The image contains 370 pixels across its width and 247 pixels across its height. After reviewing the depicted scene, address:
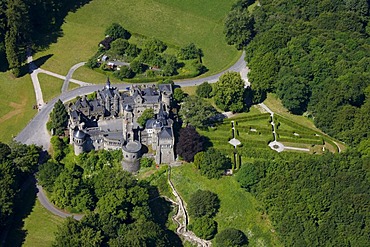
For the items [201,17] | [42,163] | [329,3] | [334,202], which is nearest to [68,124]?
[42,163]

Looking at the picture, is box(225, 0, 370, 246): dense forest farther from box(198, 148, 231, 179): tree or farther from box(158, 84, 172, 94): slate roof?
box(158, 84, 172, 94): slate roof

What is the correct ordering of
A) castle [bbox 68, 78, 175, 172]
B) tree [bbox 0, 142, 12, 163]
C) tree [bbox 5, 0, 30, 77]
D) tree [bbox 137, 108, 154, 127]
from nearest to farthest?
tree [bbox 0, 142, 12, 163], castle [bbox 68, 78, 175, 172], tree [bbox 137, 108, 154, 127], tree [bbox 5, 0, 30, 77]

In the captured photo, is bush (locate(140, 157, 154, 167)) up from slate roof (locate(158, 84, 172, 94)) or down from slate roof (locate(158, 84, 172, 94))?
down

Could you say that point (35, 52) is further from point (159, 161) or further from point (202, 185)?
point (202, 185)

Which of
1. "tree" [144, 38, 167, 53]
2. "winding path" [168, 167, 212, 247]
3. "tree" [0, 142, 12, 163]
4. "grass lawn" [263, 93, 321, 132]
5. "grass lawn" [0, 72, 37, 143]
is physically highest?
"tree" [0, 142, 12, 163]


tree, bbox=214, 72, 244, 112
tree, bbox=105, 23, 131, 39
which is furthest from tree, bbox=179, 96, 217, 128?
tree, bbox=105, 23, 131, 39

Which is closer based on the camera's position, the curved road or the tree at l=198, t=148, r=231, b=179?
the tree at l=198, t=148, r=231, b=179

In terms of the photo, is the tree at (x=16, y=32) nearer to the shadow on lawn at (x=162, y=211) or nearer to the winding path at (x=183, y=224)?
the shadow on lawn at (x=162, y=211)

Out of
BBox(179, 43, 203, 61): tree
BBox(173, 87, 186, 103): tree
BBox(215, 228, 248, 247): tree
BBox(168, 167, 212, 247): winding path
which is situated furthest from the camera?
BBox(179, 43, 203, 61): tree
